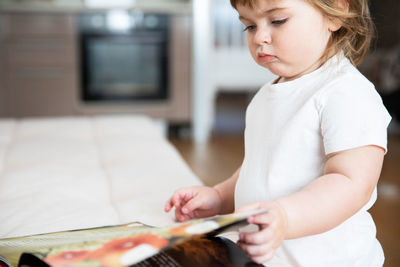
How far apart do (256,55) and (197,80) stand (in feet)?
9.41

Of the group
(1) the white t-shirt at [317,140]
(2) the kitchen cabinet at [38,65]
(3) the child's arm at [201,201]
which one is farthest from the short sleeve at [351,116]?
(2) the kitchen cabinet at [38,65]

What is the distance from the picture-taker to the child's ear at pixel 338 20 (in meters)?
0.71

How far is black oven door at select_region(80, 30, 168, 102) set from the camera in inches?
140

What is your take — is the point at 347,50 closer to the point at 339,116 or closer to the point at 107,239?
the point at 339,116

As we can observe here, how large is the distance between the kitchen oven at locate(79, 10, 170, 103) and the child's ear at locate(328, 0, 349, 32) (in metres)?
2.94

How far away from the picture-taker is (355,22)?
0.75m

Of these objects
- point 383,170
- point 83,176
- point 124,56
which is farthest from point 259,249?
point 124,56

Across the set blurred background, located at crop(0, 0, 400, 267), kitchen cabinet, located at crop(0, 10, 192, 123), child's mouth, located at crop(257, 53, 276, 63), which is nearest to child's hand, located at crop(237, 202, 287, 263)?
child's mouth, located at crop(257, 53, 276, 63)

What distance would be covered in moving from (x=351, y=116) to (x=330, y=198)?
0.38 feet

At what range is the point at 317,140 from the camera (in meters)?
0.70

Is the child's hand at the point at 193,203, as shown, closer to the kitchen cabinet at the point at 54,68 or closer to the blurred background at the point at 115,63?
the blurred background at the point at 115,63

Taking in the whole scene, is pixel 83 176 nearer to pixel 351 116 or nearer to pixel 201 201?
pixel 201 201

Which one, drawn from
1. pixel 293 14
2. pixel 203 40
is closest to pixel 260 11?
pixel 293 14

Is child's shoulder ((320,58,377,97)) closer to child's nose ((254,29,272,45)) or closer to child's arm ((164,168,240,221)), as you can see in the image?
child's nose ((254,29,272,45))
